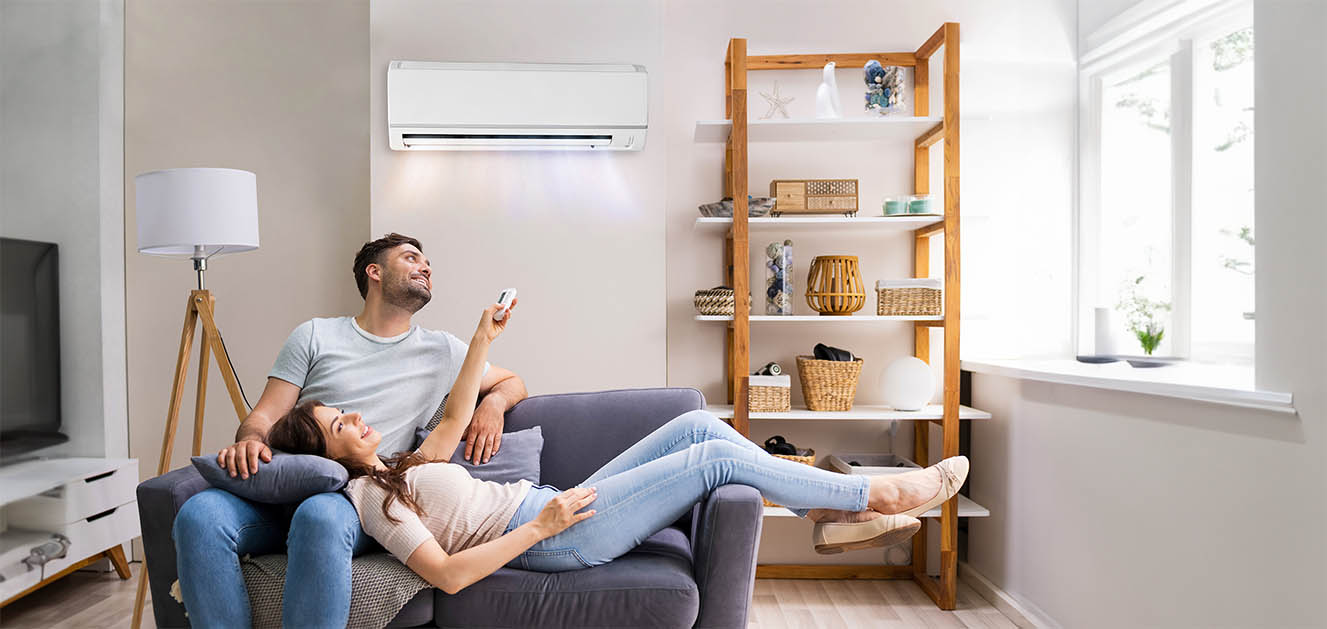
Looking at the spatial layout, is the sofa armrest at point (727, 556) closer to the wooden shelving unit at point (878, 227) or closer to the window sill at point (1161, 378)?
the wooden shelving unit at point (878, 227)

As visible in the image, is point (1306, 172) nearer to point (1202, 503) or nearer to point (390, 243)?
point (1202, 503)

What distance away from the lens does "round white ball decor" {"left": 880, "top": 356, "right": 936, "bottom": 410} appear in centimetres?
303

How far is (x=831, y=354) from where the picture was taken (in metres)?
3.07

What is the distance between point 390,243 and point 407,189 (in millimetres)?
674

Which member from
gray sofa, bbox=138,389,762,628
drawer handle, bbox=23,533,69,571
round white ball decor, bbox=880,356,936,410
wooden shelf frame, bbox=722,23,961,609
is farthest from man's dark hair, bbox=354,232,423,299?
round white ball decor, bbox=880,356,936,410

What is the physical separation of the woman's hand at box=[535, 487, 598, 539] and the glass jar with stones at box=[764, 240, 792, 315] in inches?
57.6

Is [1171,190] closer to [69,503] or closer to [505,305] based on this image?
[505,305]

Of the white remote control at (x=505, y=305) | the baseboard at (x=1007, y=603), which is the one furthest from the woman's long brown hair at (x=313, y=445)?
the baseboard at (x=1007, y=603)

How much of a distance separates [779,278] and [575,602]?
1642 millimetres

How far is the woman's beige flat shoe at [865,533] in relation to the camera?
2.01m

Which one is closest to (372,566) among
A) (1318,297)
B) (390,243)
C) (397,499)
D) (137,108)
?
(397,499)

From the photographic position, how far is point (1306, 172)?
5.67 feet

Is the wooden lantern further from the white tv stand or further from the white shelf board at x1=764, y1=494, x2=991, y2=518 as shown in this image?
the white tv stand

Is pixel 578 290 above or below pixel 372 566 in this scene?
above
